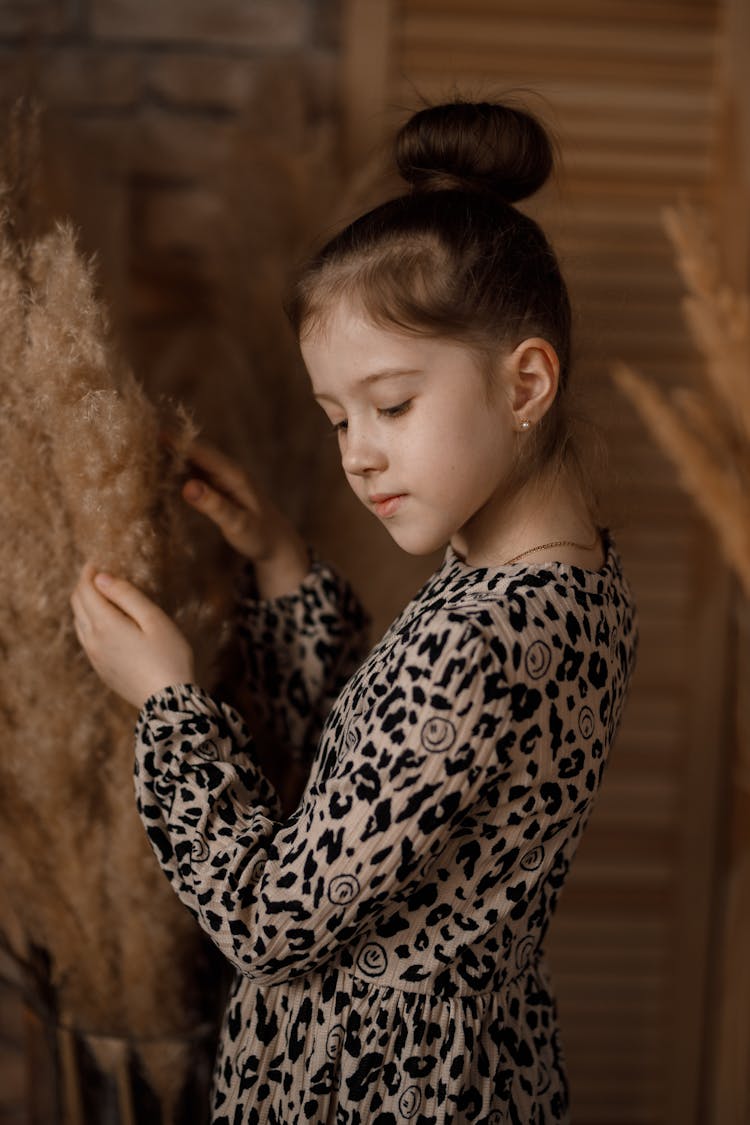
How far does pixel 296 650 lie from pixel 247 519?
0.15 metres

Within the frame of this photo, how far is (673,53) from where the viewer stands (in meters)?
1.51

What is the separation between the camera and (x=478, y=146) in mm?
916

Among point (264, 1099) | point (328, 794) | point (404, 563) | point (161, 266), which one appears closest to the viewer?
point (328, 794)

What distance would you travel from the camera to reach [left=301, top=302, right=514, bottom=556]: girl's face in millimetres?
841

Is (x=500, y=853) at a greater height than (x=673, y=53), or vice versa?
(x=673, y=53)

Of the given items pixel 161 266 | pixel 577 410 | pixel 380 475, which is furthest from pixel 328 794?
pixel 161 266

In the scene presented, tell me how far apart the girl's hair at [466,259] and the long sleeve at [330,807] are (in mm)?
230

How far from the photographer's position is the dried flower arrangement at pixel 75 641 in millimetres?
894

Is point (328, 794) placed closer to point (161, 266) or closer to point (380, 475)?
→ point (380, 475)

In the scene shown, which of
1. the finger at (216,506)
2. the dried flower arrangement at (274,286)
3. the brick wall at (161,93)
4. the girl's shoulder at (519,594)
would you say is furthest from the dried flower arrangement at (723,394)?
the brick wall at (161,93)

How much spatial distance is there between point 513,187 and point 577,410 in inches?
8.0

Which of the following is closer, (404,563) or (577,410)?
(577,410)

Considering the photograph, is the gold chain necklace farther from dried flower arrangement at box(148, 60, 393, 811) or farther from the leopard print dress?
dried flower arrangement at box(148, 60, 393, 811)

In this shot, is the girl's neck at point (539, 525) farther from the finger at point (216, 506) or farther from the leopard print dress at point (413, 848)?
the finger at point (216, 506)
